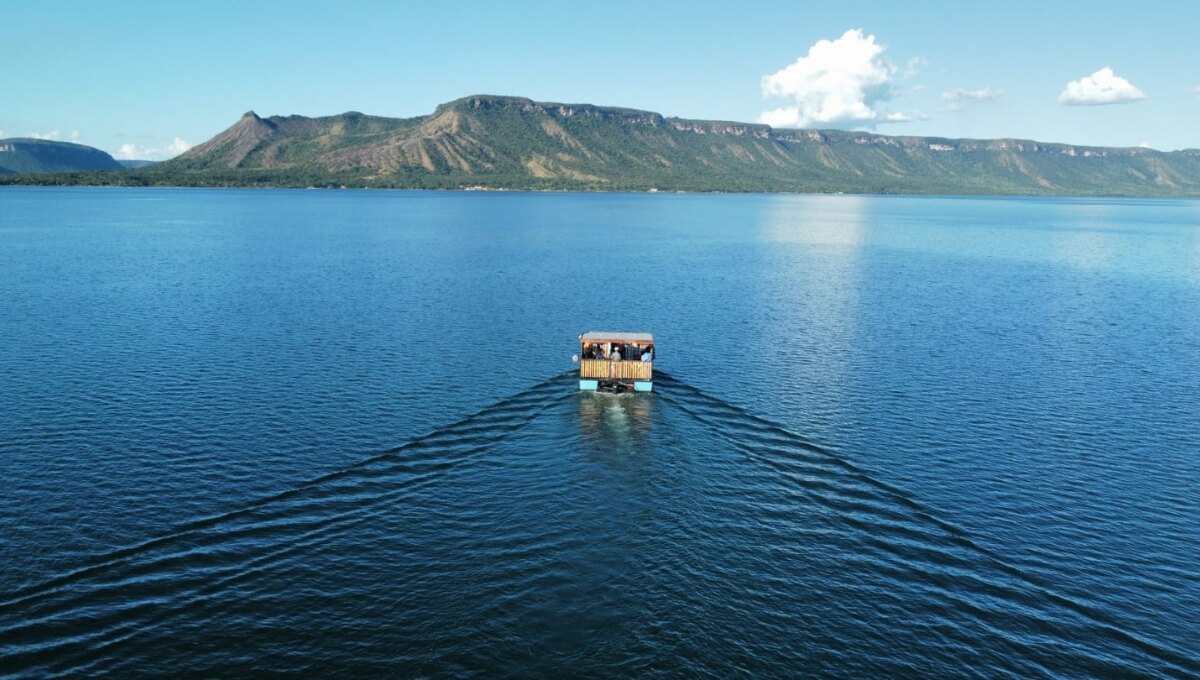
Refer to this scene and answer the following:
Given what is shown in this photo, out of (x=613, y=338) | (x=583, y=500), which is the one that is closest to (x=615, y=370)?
(x=613, y=338)

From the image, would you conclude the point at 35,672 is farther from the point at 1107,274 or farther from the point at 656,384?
the point at 1107,274

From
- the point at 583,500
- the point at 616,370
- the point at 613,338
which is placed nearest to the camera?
the point at 583,500

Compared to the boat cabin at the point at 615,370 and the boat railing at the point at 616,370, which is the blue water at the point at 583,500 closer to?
the boat cabin at the point at 615,370

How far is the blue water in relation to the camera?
36.7 metres

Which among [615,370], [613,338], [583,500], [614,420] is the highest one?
[613,338]

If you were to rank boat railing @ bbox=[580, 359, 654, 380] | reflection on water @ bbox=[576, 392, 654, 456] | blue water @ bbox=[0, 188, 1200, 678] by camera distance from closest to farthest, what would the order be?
blue water @ bbox=[0, 188, 1200, 678] < reflection on water @ bbox=[576, 392, 654, 456] < boat railing @ bbox=[580, 359, 654, 380]

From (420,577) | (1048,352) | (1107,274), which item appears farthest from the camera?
(1107,274)

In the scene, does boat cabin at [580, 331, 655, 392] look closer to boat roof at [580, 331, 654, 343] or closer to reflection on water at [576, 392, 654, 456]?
boat roof at [580, 331, 654, 343]

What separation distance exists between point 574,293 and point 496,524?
8756cm

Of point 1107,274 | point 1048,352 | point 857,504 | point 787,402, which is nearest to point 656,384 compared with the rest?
point 787,402

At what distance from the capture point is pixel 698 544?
46062 mm

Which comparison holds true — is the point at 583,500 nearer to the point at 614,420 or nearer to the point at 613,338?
the point at 614,420

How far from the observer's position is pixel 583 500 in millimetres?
51406

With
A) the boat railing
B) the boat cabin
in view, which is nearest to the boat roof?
the boat cabin
